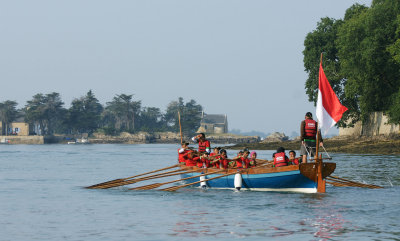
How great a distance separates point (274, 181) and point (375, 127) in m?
46.3

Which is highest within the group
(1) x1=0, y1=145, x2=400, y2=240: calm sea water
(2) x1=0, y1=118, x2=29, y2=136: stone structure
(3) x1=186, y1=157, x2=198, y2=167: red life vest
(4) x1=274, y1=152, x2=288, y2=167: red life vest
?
(2) x1=0, y1=118, x2=29, y2=136: stone structure

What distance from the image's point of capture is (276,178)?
23.4 metres

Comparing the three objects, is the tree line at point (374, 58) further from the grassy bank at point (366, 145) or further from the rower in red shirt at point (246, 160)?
the rower in red shirt at point (246, 160)

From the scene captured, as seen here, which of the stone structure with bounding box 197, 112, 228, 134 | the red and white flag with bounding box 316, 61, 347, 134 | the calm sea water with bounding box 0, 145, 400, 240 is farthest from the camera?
the stone structure with bounding box 197, 112, 228, 134

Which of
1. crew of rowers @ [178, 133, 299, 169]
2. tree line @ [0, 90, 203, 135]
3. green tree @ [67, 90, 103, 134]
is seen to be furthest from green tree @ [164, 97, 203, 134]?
crew of rowers @ [178, 133, 299, 169]

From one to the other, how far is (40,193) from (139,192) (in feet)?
15.0

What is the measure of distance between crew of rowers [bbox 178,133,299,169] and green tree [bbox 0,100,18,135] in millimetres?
137566

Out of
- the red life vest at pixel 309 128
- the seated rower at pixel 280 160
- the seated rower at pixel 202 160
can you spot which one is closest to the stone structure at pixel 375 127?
the seated rower at pixel 202 160

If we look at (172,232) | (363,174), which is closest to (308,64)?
(363,174)

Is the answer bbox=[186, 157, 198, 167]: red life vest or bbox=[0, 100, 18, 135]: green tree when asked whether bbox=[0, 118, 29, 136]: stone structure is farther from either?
bbox=[186, 157, 198, 167]: red life vest

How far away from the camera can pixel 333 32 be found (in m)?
70.9

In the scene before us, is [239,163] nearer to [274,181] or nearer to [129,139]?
[274,181]

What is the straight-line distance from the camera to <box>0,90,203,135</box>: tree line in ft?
504

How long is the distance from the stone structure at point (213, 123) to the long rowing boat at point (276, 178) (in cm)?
15542
